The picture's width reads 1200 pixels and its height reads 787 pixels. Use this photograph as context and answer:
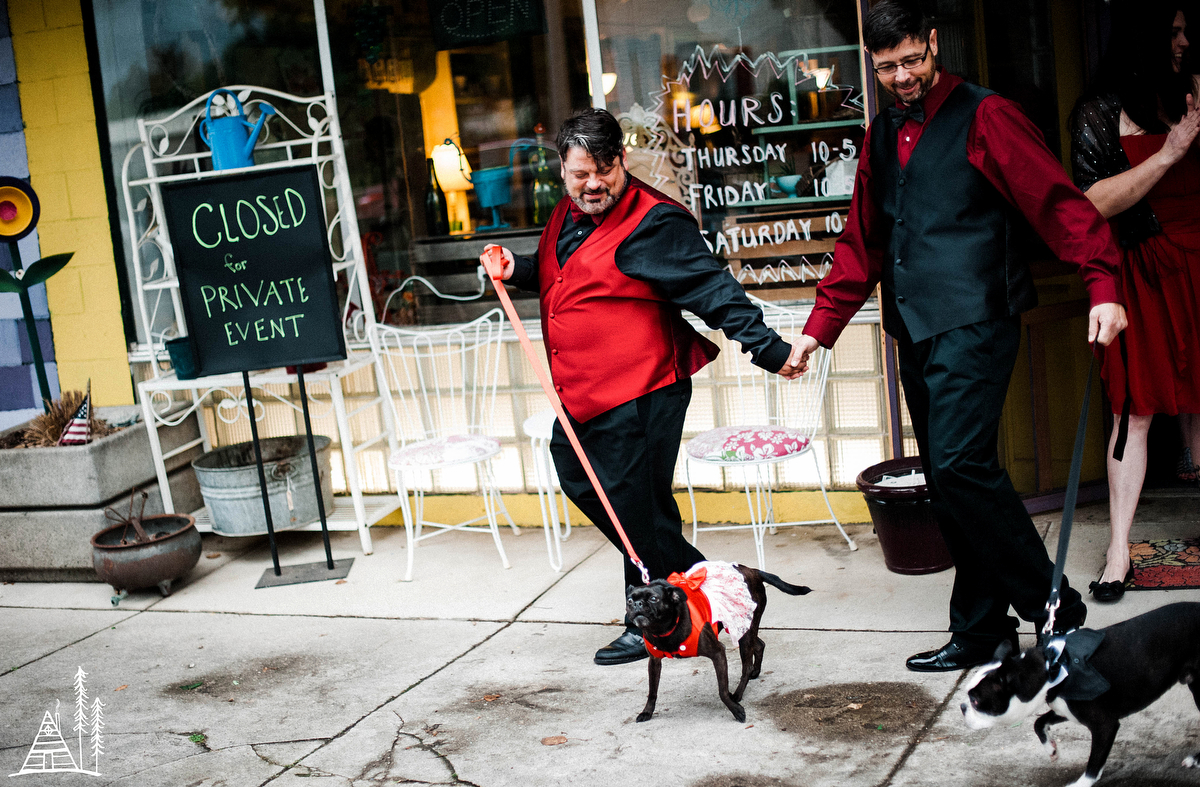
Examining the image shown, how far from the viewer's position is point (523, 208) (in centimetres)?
529

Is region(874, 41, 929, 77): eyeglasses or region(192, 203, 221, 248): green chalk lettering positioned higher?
region(874, 41, 929, 77): eyeglasses

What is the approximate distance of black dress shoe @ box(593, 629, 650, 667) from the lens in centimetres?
354

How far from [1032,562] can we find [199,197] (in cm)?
360

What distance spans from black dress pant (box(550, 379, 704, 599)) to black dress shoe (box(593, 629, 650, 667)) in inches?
10.8

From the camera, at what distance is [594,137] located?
10.2 ft

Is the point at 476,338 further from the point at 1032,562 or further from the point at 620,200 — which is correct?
the point at 1032,562

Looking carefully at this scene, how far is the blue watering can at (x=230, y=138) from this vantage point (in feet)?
16.0

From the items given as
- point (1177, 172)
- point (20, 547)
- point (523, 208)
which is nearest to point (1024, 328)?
point (1177, 172)

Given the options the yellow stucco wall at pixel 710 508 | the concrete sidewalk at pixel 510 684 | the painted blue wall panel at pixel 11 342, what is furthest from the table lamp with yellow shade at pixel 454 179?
the painted blue wall panel at pixel 11 342

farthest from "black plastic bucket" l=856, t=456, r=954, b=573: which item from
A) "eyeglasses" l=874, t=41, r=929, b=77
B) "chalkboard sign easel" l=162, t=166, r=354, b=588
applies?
"chalkboard sign easel" l=162, t=166, r=354, b=588

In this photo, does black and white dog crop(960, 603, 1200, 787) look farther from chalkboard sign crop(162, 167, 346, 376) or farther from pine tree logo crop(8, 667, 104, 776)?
chalkboard sign crop(162, 167, 346, 376)

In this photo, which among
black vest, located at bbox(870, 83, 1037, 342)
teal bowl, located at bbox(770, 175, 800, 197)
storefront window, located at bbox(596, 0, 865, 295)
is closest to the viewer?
black vest, located at bbox(870, 83, 1037, 342)

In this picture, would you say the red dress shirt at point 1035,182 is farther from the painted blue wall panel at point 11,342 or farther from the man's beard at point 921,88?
the painted blue wall panel at point 11,342

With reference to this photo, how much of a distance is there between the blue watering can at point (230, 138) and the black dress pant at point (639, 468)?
2.39 metres
